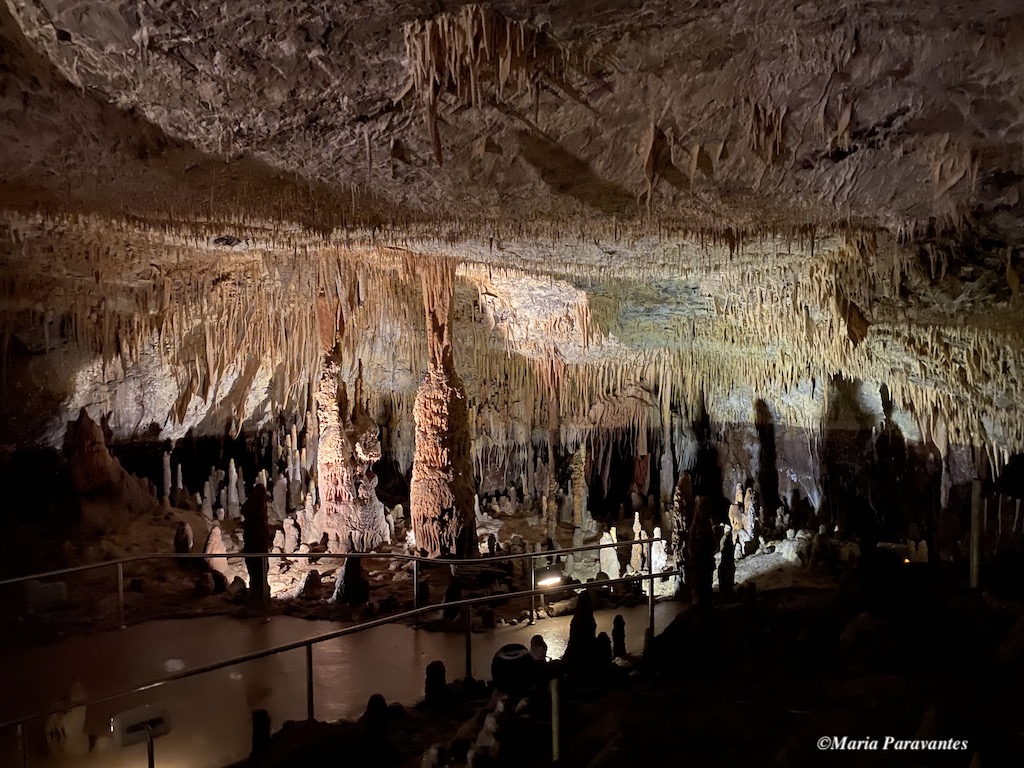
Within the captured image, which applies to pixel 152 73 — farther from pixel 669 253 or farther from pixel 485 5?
pixel 669 253

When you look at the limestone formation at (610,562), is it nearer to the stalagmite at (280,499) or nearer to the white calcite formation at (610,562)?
the white calcite formation at (610,562)

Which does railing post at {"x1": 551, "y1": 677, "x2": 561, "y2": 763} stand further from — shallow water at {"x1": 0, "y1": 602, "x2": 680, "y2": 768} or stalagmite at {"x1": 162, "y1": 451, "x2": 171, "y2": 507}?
stalagmite at {"x1": 162, "y1": 451, "x2": 171, "y2": 507}

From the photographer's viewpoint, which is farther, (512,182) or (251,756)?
(512,182)

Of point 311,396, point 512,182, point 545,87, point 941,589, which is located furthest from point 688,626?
point 311,396

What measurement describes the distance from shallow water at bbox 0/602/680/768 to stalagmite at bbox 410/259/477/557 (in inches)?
104

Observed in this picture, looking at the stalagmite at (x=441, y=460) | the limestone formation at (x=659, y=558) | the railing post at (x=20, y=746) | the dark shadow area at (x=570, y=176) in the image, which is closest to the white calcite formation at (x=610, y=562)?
the limestone formation at (x=659, y=558)

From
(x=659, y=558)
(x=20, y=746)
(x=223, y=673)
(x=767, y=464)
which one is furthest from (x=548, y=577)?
(x=767, y=464)

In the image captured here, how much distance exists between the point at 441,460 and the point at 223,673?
437 centimetres

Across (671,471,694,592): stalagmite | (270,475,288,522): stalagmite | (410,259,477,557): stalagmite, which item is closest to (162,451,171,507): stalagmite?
(270,475,288,522): stalagmite

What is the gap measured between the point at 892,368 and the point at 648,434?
7.08m

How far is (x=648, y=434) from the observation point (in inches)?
637

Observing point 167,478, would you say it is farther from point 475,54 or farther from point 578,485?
point 475,54

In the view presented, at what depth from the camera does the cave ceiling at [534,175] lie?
127 inches

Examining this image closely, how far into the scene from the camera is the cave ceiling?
323 centimetres
